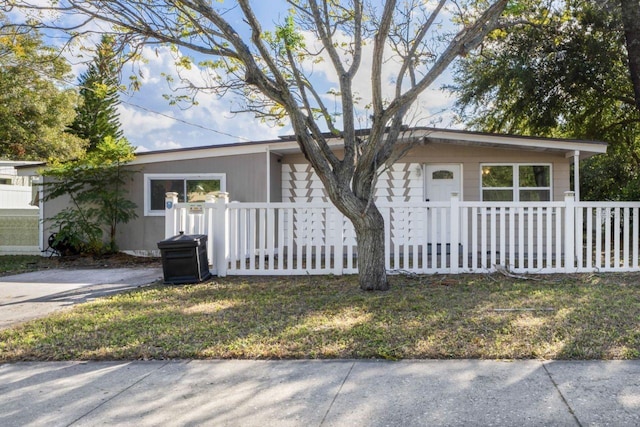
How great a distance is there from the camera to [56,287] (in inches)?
298

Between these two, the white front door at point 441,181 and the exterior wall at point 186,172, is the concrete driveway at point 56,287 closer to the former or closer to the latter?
the exterior wall at point 186,172

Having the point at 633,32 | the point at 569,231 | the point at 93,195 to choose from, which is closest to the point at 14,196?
the point at 93,195

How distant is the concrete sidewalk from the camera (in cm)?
287

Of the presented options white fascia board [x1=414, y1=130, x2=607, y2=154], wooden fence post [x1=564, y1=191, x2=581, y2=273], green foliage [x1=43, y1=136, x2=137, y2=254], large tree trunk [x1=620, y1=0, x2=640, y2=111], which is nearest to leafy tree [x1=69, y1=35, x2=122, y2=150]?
green foliage [x1=43, y1=136, x2=137, y2=254]

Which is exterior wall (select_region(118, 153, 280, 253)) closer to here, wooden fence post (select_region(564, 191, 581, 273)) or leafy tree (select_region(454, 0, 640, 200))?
wooden fence post (select_region(564, 191, 581, 273))

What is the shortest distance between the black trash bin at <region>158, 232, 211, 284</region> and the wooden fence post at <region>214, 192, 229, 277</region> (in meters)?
0.43

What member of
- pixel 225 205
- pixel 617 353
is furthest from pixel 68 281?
pixel 617 353

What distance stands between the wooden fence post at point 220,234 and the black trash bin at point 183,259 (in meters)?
0.43

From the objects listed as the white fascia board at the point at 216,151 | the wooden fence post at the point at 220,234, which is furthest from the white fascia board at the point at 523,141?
the wooden fence post at the point at 220,234

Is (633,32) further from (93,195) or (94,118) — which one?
(94,118)

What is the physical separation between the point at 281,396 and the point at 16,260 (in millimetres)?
10712

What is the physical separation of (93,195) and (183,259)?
4.95 meters

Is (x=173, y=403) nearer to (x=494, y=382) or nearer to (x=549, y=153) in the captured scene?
(x=494, y=382)

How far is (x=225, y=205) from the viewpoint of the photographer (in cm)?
793
